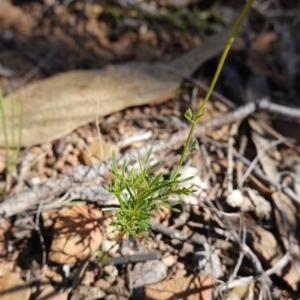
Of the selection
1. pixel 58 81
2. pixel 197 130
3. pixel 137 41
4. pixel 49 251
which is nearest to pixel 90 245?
pixel 49 251

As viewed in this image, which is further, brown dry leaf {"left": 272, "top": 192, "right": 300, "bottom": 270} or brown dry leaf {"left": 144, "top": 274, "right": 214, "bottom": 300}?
brown dry leaf {"left": 272, "top": 192, "right": 300, "bottom": 270}

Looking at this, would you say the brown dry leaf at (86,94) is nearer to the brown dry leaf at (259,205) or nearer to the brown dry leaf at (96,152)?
the brown dry leaf at (96,152)

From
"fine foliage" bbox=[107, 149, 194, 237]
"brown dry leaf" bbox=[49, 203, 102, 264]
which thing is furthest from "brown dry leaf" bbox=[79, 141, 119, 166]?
"fine foliage" bbox=[107, 149, 194, 237]

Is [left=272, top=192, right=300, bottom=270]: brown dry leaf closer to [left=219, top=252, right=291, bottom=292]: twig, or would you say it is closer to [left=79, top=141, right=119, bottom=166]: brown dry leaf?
[left=219, top=252, right=291, bottom=292]: twig

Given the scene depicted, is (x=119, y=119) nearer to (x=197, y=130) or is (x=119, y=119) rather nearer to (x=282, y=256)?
(x=197, y=130)

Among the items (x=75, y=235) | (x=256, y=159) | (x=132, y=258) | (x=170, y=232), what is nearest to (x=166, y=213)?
(x=170, y=232)

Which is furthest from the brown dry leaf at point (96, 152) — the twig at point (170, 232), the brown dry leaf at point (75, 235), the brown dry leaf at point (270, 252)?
the brown dry leaf at point (270, 252)
